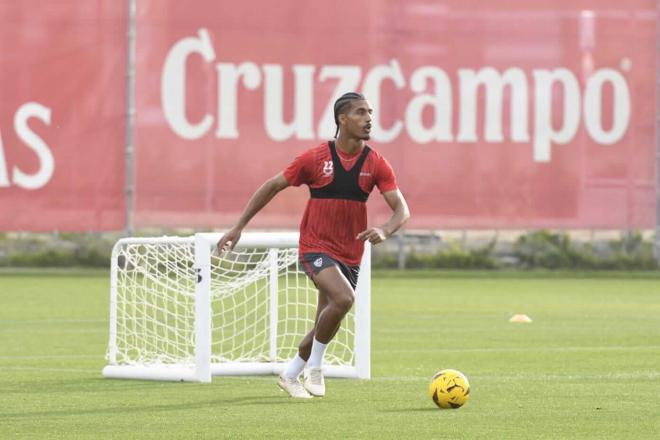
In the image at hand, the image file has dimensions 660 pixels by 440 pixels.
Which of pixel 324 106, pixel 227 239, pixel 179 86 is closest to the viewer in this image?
pixel 227 239

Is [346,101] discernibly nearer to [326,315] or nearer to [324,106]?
[326,315]

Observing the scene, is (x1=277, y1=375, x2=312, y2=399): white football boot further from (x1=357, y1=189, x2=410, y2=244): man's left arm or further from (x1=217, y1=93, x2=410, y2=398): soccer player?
(x1=357, y1=189, x2=410, y2=244): man's left arm

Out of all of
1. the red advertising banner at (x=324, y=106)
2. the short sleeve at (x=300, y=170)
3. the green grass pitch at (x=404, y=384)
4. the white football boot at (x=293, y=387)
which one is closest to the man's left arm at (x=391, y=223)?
the short sleeve at (x=300, y=170)

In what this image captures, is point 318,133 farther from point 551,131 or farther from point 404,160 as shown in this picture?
point 551,131

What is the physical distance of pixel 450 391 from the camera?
416 inches

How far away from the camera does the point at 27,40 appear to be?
2972 centimetres

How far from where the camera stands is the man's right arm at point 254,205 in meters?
11.3

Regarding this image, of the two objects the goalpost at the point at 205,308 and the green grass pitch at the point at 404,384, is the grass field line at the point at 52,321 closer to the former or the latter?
the green grass pitch at the point at 404,384

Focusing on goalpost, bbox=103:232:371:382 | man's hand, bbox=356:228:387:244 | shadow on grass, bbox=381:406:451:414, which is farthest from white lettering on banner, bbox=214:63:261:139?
shadow on grass, bbox=381:406:451:414

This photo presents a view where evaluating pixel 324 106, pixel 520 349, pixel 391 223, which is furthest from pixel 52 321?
pixel 324 106

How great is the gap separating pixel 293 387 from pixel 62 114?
18.9m

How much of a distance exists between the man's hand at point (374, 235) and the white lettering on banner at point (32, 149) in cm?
1933

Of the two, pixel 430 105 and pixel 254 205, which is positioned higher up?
pixel 430 105

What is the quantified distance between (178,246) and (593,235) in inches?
795
